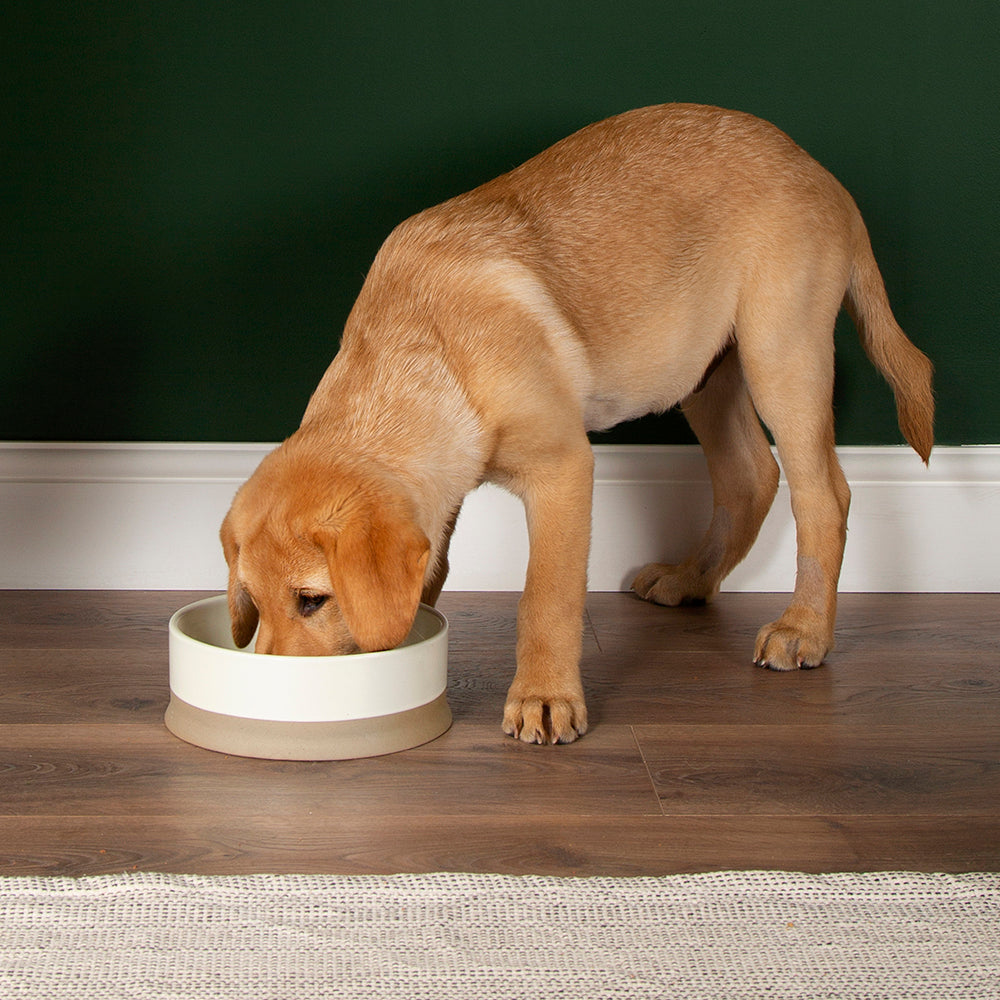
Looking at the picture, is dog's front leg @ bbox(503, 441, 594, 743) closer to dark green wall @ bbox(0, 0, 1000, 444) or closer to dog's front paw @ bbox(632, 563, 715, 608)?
dog's front paw @ bbox(632, 563, 715, 608)

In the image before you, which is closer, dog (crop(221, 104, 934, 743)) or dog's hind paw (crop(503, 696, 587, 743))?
dog (crop(221, 104, 934, 743))

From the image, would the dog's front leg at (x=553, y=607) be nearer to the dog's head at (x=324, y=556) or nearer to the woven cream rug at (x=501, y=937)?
the dog's head at (x=324, y=556)

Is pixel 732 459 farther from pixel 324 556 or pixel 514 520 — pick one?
pixel 324 556

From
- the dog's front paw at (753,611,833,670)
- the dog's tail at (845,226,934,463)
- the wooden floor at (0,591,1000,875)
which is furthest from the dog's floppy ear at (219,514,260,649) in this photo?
the dog's tail at (845,226,934,463)

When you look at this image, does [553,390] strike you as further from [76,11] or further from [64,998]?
[76,11]

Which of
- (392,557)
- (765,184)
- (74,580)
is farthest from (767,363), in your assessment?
(74,580)

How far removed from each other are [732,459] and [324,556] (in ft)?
4.69

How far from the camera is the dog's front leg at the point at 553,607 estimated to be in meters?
2.19

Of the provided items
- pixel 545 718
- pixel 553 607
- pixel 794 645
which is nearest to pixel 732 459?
pixel 794 645

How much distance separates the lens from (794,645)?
2.64 m

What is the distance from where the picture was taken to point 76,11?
300cm

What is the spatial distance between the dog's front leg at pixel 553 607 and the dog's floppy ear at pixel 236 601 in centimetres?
50

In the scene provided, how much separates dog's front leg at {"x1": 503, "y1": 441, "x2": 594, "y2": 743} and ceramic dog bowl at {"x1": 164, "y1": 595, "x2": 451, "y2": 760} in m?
0.17

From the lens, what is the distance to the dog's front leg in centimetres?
219
